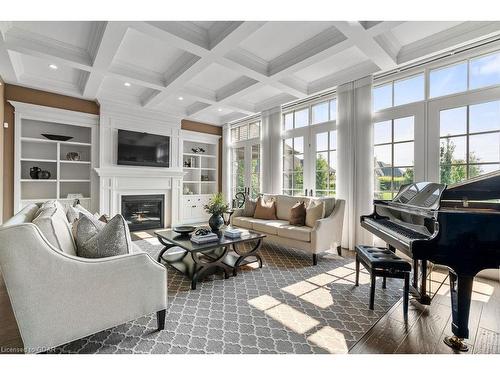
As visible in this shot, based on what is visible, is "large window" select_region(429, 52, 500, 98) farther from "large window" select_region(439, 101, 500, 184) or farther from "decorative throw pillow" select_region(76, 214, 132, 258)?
"decorative throw pillow" select_region(76, 214, 132, 258)

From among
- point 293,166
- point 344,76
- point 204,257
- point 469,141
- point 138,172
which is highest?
point 344,76

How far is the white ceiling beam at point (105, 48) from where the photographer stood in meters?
2.50

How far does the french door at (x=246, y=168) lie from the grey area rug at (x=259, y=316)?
3259 mm

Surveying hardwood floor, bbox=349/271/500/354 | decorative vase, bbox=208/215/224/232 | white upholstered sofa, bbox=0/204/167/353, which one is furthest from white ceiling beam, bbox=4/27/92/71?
hardwood floor, bbox=349/271/500/354

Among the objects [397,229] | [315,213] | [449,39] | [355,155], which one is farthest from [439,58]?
[315,213]

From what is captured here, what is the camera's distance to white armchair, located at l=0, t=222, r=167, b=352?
1.25 m

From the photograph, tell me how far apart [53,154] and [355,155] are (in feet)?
18.8

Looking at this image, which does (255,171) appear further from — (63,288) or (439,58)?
(63,288)

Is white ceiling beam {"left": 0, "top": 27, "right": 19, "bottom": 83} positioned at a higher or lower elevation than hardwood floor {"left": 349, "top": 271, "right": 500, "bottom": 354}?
higher

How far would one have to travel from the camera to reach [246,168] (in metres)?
6.25

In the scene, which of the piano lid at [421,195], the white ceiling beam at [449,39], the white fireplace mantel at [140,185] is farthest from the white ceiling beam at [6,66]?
the white ceiling beam at [449,39]

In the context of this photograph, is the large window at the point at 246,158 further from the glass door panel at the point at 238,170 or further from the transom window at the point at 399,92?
the transom window at the point at 399,92

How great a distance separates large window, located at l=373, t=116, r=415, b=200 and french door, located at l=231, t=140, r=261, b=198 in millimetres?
2799
